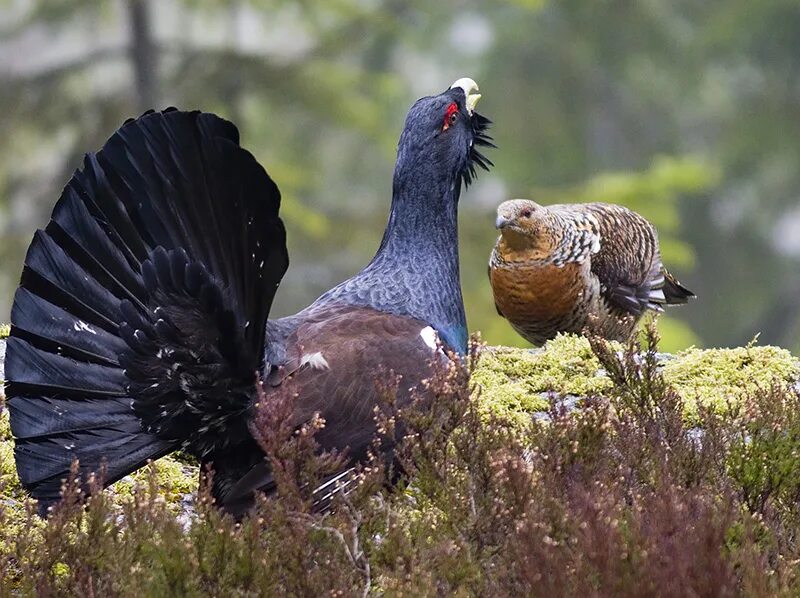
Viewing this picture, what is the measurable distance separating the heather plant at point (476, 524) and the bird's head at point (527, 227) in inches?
107

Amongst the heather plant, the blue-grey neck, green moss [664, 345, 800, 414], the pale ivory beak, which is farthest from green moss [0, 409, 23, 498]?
green moss [664, 345, 800, 414]

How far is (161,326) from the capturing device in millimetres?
3498

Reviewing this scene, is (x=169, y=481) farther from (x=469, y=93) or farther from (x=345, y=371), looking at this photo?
(x=469, y=93)

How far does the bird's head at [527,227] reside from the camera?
19.5 ft

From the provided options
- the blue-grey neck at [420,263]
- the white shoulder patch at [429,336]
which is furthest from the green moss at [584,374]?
the white shoulder patch at [429,336]

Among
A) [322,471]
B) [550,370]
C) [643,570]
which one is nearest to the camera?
[643,570]

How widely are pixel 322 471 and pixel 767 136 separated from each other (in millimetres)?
21754

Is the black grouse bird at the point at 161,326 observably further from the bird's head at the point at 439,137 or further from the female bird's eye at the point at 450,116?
the female bird's eye at the point at 450,116

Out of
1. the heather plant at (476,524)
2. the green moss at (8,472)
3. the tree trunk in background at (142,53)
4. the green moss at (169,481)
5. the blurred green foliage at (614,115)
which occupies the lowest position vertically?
the heather plant at (476,524)

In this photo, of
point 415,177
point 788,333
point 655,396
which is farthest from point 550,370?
point 788,333

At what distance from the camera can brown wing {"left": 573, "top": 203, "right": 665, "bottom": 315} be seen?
6.16 metres

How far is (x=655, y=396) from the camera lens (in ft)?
11.3

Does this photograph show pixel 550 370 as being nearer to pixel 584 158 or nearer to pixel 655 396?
pixel 655 396

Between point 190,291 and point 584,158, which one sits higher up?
point 584,158
